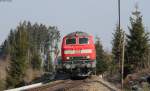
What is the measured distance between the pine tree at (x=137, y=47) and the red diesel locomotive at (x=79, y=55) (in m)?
15.9

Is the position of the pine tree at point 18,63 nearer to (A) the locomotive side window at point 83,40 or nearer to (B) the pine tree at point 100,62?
(B) the pine tree at point 100,62

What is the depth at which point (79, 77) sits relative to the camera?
102 ft

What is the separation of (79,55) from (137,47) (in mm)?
17596

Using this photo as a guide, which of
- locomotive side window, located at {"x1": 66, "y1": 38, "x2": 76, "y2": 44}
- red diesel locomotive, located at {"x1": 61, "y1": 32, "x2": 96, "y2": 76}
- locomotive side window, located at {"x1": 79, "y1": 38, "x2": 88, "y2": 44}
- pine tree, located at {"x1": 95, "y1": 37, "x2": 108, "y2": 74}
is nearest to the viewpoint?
red diesel locomotive, located at {"x1": 61, "y1": 32, "x2": 96, "y2": 76}

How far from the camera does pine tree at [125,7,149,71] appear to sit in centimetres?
4544

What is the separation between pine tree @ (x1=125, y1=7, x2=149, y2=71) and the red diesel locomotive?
1587 centimetres

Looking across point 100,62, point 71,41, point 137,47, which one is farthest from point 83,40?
point 100,62

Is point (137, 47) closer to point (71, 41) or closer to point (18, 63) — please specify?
point (18, 63)

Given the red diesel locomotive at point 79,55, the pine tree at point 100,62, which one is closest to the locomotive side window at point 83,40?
the red diesel locomotive at point 79,55

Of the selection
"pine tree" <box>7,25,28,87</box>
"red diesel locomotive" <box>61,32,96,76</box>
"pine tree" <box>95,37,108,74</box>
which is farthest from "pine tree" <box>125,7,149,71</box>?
"red diesel locomotive" <box>61,32,96,76</box>

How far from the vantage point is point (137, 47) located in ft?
152

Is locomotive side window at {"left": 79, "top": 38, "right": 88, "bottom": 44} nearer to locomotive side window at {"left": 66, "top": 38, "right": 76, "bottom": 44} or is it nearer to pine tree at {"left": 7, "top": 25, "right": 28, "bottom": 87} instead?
locomotive side window at {"left": 66, "top": 38, "right": 76, "bottom": 44}

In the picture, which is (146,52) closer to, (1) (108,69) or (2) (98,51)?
(1) (108,69)

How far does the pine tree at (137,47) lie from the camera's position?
45.4 meters
